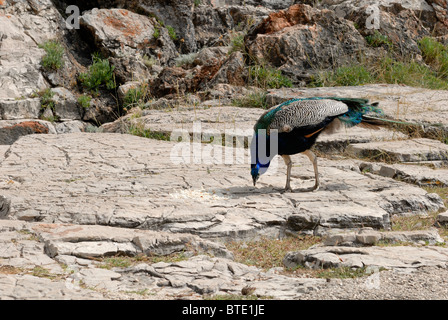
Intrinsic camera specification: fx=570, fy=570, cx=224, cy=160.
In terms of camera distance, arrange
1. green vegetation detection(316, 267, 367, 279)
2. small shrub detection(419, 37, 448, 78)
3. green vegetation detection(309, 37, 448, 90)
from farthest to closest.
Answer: small shrub detection(419, 37, 448, 78) → green vegetation detection(309, 37, 448, 90) → green vegetation detection(316, 267, 367, 279)

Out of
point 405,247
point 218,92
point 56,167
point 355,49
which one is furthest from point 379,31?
point 405,247

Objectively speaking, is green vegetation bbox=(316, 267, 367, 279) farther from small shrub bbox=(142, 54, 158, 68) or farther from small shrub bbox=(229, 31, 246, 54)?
small shrub bbox=(142, 54, 158, 68)

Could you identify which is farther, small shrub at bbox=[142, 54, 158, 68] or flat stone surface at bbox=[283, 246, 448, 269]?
small shrub at bbox=[142, 54, 158, 68]

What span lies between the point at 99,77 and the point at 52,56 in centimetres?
93

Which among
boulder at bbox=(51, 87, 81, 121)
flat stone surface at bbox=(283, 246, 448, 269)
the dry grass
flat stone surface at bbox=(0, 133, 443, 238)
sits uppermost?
boulder at bbox=(51, 87, 81, 121)

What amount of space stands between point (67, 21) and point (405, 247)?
9.74 meters

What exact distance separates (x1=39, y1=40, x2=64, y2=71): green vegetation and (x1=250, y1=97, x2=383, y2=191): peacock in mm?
6527

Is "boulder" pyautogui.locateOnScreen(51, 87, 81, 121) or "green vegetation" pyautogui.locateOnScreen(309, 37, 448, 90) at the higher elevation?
"green vegetation" pyautogui.locateOnScreen(309, 37, 448, 90)

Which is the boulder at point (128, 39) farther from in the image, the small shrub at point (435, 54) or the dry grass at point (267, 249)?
the dry grass at point (267, 249)

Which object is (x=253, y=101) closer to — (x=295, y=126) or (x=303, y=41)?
(x=303, y=41)

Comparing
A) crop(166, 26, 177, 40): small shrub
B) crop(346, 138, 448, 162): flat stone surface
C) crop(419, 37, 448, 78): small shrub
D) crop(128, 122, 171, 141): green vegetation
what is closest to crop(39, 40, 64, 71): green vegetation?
crop(166, 26, 177, 40): small shrub

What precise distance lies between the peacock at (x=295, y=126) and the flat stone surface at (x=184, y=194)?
1.18 feet

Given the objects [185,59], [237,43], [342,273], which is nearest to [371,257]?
[342,273]

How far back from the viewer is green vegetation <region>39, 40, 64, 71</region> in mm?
10578
